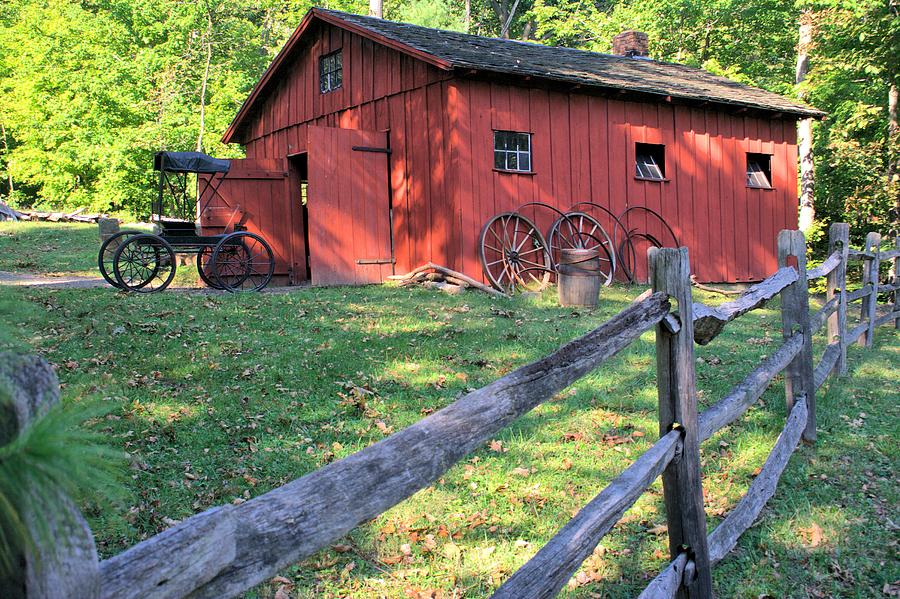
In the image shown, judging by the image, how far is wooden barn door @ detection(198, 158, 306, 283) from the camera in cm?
A: 1389

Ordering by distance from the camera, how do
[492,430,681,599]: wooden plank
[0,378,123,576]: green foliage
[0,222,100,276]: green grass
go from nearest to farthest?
[0,378,123,576]: green foliage, [492,430,681,599]: wooden plank, [0,222,100,276]: green grass

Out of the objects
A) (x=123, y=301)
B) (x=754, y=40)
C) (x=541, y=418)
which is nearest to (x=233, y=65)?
(x=754, y=40)

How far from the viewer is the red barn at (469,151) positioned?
1291 centimetres

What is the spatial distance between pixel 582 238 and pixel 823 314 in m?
7.37

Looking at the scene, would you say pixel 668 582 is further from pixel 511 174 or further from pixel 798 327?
pixel 511 174

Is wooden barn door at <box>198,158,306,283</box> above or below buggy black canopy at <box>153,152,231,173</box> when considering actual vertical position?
below

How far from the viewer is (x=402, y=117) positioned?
1380 cm

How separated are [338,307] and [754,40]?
895 inches

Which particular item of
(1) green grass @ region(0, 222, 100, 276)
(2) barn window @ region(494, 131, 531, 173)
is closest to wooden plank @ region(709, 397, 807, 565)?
(2) barn window @ region(494, 131, 531, 173)

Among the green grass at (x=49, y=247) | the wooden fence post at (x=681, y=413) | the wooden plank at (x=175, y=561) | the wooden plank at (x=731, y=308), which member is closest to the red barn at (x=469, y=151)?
the green grass at (x=49, y=247)

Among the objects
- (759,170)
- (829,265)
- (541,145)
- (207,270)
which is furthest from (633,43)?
(829,265)

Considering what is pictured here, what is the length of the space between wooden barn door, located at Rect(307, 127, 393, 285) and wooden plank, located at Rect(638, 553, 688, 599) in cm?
1033

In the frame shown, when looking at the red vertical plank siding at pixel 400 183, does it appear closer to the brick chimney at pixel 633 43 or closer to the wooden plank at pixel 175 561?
the brick chimney at pixel 633 43

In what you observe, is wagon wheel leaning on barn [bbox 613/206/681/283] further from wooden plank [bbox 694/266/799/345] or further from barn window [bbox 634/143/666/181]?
wooden plank [bbox 694/266/799/345]
